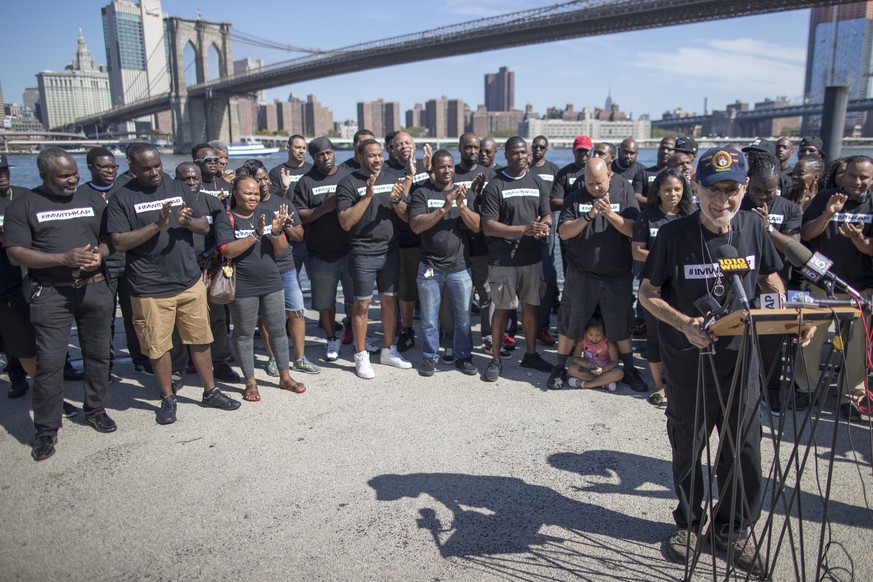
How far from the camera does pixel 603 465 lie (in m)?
3.71

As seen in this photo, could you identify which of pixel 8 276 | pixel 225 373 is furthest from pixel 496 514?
pixel 8 276

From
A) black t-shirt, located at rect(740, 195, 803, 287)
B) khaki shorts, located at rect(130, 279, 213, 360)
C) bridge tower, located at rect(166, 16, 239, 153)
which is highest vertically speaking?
bridge tower, located at rect(166, 16, 239, 153)

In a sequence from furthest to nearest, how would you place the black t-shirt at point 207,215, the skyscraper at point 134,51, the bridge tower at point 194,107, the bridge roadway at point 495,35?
the skyscraper at point 134,51, the bridge tower at point 194,107, the bridge roadway at point 495,35, the black t-shirt at point 207,215

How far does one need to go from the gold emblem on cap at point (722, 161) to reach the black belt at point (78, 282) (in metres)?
3.92

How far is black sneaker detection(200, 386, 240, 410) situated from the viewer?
4.66 meters

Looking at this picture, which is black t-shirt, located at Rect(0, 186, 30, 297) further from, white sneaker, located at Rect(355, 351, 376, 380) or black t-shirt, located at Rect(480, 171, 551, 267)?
black t-shirt, located at Rect(480, 171, 551, 267)

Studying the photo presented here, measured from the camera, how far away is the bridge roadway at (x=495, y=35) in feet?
110

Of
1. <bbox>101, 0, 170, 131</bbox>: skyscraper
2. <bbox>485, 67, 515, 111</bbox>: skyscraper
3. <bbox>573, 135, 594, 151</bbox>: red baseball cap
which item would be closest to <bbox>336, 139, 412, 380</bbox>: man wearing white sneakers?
<bbox>573, 135, 594, 151</bbox>: red baseball cap

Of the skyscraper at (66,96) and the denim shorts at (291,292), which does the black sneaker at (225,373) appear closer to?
the denim shorts at (291,292)

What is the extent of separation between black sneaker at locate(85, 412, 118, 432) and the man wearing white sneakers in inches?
74.2

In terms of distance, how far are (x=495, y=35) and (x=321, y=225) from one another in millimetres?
40952

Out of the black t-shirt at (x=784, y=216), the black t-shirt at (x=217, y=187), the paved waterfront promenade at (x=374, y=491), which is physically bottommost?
the paved waterfront promenade at (x=374, y=491)

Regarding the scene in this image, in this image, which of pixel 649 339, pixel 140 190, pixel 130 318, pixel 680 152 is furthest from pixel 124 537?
pixel 680 152

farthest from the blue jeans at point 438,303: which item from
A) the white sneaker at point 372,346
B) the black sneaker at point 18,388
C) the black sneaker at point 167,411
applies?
the black sneaker at point 18,388
